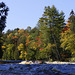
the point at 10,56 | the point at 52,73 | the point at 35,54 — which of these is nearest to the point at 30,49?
the point at 35,54

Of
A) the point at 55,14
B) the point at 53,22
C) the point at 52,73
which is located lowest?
the point at 52,73

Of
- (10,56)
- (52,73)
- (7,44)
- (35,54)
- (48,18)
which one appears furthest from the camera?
(7,44)

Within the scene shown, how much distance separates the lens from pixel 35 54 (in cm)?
3312

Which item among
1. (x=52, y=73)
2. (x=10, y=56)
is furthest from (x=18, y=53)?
(x=52, y=73)

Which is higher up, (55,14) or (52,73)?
(55,14)

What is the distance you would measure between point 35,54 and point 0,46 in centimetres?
1523

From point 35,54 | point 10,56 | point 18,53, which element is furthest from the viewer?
point 10,56

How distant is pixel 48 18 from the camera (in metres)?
25.0

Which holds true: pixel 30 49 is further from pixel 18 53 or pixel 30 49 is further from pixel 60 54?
pixel 60 54

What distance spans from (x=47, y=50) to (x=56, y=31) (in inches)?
171

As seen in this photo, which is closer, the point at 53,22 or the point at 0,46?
the point at 53,22

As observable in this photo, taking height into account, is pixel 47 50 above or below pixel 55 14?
below

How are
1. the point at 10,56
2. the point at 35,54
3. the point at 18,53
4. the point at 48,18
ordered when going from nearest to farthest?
the point at 48,18, the point at 35,54, the point at 18,53, the point at 10,56

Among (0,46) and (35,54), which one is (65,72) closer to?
(35,54)
